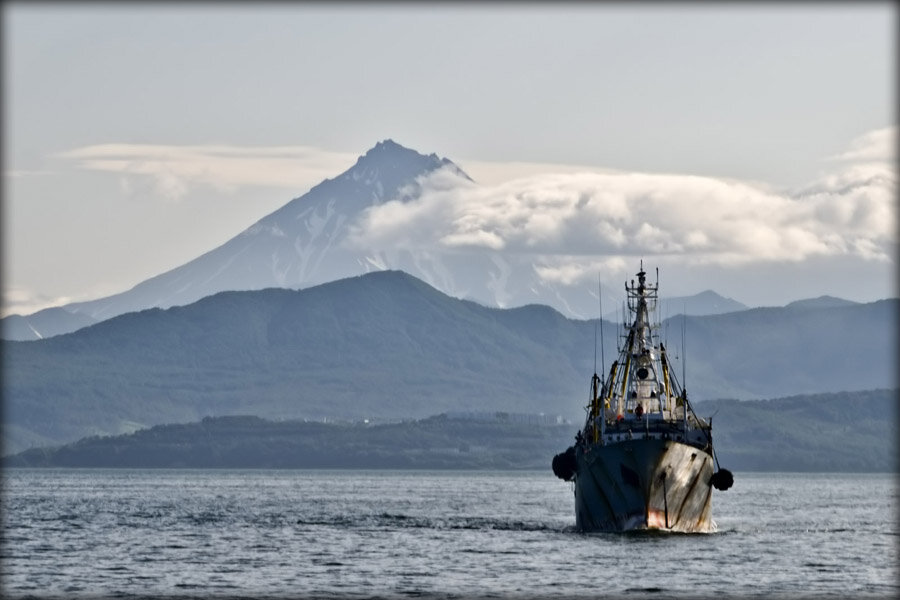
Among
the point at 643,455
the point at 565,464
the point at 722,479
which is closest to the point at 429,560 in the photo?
the point at 643,455

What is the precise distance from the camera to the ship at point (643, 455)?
138 m

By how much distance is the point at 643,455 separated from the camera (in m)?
137

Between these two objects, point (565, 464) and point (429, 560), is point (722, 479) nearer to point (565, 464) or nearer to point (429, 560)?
A: point (565, 464)

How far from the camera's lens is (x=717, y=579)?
109 metres

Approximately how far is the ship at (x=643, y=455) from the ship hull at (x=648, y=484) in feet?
0.24

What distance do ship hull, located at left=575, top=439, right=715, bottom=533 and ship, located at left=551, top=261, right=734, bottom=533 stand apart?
72 mm

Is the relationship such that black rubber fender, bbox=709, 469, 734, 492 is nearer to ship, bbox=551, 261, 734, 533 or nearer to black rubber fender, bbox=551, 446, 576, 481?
ship, bbox=551, 261, 734, 533

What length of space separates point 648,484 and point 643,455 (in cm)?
225

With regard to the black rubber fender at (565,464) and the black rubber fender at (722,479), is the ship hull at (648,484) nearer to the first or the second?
the black rubber fender at (722,479)

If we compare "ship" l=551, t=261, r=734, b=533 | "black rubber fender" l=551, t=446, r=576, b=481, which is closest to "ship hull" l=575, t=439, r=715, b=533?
"ship" l=551, t=261, r=734, b=533

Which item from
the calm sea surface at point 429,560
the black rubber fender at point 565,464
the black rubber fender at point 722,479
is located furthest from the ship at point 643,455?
the black rubber fender at point 565,464

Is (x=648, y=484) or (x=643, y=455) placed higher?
(x=643, y=455)

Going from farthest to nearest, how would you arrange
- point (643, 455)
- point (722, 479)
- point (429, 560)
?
point (722, 479) → point (643, 455) → point (429, 560)

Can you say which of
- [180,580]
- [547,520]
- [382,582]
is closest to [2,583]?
[180,580]
